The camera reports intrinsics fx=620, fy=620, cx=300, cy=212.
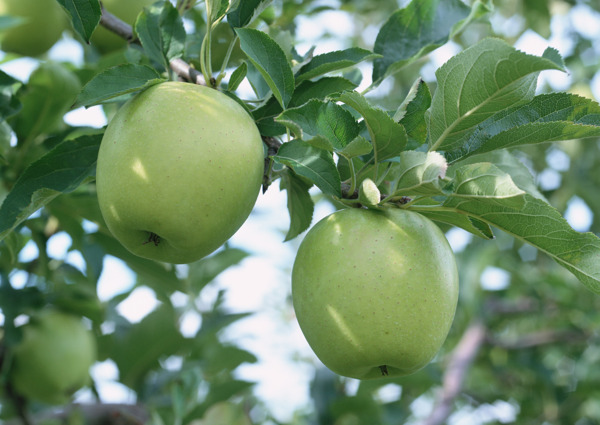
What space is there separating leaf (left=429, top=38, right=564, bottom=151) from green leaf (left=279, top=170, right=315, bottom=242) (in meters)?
0.25

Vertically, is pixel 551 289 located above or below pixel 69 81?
below

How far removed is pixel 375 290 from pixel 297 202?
0.31m

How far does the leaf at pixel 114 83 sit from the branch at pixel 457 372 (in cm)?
189

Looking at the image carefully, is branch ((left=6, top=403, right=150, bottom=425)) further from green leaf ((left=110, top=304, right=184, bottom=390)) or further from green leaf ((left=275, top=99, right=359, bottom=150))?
green leaf ((left=275, top=99, right=359, bottom=150))

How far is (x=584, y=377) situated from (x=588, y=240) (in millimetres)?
2525

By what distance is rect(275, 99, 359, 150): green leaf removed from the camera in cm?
87

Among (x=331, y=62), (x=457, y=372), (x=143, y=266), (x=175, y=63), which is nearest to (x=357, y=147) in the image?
(x=331, y=62)

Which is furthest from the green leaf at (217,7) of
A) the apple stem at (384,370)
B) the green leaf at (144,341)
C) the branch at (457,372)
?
the branch at (457,372)

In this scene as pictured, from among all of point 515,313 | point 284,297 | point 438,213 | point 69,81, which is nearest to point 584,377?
point 515,313

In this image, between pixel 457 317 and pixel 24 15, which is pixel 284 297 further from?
pixel 24 15

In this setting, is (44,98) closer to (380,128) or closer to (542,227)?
(380,128)

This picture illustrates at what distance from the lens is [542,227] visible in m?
0.87

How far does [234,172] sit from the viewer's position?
34.2 inches

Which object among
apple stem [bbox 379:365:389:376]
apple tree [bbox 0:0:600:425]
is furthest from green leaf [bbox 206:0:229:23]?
apple stem [bbox 379:365:389:376]
